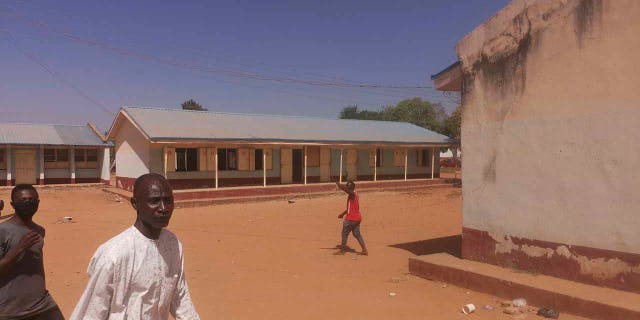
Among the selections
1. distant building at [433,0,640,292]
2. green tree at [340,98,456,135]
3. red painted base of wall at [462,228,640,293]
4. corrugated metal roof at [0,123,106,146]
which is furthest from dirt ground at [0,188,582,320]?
A: green tree at [340,98,456,135]

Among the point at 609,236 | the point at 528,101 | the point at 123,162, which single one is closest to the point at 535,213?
the point at 609,236

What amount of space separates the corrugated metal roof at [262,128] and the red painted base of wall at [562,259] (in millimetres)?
13579

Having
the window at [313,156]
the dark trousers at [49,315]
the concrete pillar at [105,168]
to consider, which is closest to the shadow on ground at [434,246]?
the dark trousers at [49,315]

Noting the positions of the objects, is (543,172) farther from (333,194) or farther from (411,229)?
(333,194)

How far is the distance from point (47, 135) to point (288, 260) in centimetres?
2058

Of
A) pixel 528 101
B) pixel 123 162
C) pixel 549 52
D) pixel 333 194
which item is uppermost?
pixel 549 52

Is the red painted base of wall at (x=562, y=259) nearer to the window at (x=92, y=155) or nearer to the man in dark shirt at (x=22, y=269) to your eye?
the man in dark shirt at (x=22, y=269)

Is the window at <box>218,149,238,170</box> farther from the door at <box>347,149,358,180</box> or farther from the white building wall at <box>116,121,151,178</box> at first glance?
the door at <box>347,149,358,180</box>

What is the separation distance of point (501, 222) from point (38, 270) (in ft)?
19.3

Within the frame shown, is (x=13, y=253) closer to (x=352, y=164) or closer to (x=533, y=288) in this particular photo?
(x=533, y=288)

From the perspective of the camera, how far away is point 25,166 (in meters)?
23.2

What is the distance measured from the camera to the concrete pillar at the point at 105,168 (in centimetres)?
2502

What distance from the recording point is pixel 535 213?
644 centimetres

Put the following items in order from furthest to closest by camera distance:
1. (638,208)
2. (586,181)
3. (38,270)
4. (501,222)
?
(501,222), (586,181), (638,208), (38,270)
